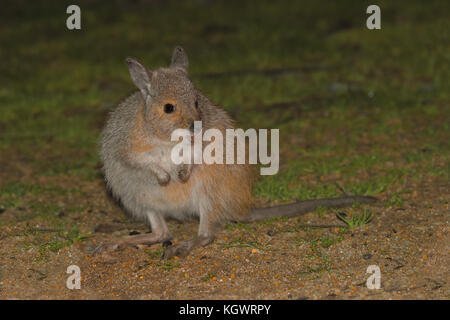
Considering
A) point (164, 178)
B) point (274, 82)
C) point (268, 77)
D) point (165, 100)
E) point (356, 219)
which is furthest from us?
point (268, 77)

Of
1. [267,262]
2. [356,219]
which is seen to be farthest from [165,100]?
[356,219]

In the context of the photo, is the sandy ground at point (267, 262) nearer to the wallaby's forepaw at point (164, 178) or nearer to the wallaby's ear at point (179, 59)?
the wallaby's forepaw at point (164, 178)

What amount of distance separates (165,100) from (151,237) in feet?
3.45

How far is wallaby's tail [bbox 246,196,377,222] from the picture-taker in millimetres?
4719

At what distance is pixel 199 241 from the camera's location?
4.43m

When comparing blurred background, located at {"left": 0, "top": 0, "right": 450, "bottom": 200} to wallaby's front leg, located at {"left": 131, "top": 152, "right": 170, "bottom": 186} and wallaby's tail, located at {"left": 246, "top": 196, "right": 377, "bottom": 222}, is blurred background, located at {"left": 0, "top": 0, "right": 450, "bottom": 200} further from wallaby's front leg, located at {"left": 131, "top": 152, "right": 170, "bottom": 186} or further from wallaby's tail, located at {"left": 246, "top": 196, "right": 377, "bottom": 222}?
wallaby's front leg, located at {"left": 131, "top": 152, "right": 170, "bottom": 186}

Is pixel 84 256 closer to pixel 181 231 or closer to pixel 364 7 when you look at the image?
pixel 181 231

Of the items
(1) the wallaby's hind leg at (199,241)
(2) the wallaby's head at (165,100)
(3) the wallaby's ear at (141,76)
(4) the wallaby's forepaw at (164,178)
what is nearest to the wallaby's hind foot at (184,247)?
(1) the wallaby's hind leg at (199,241)

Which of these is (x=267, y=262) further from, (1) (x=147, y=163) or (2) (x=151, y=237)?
(1) (x=147, y=163)

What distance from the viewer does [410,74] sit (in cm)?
838

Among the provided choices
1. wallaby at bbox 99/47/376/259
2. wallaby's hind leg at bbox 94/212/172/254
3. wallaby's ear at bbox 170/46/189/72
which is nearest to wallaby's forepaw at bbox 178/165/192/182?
wallaby at bbox 99/47/376/259

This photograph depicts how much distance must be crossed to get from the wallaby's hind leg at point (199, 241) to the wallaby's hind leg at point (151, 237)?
0.31 m

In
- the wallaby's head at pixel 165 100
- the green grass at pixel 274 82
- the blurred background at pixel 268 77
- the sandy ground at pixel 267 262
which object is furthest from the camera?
the blurred background at pixel 268 77

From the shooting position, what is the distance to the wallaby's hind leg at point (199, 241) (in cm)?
430
